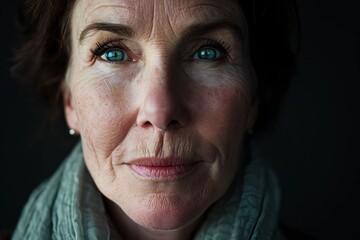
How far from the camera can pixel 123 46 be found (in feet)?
4.38

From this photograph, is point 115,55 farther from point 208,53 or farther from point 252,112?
point 252,112

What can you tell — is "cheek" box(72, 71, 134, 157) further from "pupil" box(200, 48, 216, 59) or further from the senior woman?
"pupil" box(200, 48, 216, 59)

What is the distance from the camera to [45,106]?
2035 millimetres

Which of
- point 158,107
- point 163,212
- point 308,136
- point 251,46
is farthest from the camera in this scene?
point 308,136

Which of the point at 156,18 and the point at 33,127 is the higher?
the point at 156,18

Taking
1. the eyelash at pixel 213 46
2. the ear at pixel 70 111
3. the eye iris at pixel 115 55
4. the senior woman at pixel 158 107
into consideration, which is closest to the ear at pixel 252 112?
the senior woman at pixel 158 107

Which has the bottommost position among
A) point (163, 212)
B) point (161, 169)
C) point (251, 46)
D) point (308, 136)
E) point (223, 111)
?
point (308, 136)

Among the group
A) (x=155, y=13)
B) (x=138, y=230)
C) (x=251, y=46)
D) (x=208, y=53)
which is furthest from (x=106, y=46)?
(x=138, y=230)

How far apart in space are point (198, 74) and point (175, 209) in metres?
0.37

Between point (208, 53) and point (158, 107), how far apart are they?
251mm

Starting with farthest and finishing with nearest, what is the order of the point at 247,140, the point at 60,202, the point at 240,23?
the point at 247,140
the point at 60,202
the point at 240,23

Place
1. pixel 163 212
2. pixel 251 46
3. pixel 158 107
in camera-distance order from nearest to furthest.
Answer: pixel 158 107 → pixel 163 212 → pixel 251 46

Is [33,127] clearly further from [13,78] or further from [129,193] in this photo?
[129,193]

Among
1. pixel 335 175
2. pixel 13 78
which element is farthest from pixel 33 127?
pixel 335 175
